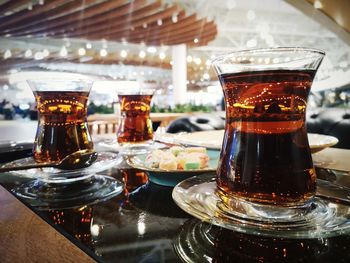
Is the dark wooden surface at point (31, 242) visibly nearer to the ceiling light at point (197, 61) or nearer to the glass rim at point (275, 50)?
the glass rim at point (275, 50)

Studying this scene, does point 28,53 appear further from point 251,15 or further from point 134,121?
point 134,121

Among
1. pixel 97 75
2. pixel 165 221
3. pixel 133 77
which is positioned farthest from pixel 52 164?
pixel 133 77

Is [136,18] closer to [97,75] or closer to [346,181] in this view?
[97,75]

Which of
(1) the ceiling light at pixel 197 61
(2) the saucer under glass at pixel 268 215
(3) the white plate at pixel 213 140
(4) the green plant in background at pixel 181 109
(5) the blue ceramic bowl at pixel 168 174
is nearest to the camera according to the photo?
(2) the saucer under glass at pixel 268 215

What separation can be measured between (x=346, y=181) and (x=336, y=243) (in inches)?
14.1

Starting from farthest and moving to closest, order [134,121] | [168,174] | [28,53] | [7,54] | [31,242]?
[28,53] → [7,54] → [134,121] → [168,174] → [31,242]

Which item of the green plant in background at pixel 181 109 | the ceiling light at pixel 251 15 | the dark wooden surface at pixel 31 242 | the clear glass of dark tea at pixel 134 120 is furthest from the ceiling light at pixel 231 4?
the dark wooden surface at pixel 31 242

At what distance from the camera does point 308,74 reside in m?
0.46

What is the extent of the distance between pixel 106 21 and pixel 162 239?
20.5 feet

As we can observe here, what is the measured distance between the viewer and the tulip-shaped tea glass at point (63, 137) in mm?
667

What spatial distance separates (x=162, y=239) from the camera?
401mm

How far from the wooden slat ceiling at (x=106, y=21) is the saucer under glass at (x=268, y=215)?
206 inches

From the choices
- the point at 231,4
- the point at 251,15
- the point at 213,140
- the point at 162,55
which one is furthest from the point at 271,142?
the point at 251,15

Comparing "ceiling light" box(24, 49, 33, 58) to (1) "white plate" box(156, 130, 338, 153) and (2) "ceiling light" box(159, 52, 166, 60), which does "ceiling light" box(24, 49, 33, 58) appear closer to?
(2) "ceiling light" box(159, 52, 166, 60)
